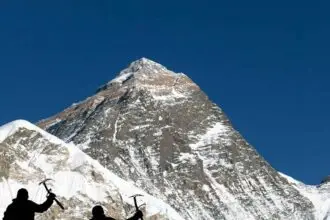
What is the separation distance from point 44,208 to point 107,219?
1812mm

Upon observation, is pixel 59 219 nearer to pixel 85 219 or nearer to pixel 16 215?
pixel 85 219

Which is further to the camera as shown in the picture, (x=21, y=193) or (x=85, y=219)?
(x=85, y=219)

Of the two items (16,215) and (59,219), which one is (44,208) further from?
(59,219)

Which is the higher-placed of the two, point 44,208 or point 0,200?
point 0,200

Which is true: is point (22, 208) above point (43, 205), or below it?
below

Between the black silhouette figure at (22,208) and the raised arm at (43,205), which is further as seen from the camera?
the raised arm at (43,205)

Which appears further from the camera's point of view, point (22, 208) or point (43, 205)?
point (43, 205)

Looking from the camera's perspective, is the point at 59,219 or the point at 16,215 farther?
the point at 59,219

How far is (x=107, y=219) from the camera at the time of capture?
25859 millimetres

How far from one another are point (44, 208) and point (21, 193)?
0.76m

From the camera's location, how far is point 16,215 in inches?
1032

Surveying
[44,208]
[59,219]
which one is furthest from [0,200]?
[44,208]

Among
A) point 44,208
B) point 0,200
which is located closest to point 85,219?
point 0,200

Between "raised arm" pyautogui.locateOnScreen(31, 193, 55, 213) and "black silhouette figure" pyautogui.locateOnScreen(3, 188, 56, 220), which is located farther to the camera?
"raised arm" pyautogui.locateOnScreen(31, 193, 55, 213)
